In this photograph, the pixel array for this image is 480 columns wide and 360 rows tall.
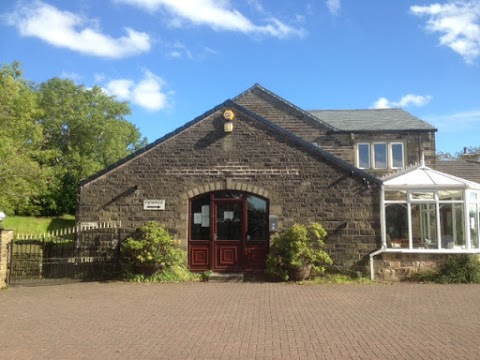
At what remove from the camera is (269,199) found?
47.4ft

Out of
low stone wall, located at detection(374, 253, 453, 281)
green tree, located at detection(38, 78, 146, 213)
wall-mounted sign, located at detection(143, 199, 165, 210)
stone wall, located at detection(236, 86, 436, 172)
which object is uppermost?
green tree, located at detection(38, 78, 146, 213)

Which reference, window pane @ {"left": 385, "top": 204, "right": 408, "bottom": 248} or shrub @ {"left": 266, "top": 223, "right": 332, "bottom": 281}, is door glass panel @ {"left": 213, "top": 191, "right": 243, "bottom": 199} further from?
window pane @ {"left": 385, "top": 204, "right": 408, "bottom": 248}

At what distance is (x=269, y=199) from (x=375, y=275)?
3867 millimetres

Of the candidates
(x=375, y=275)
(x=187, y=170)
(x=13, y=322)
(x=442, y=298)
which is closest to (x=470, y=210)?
(x=375, y=275)

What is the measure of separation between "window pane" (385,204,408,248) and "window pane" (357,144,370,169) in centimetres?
1030

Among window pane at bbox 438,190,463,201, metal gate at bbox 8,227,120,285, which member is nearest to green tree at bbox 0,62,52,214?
metal gate at bbox 8,227,120,285

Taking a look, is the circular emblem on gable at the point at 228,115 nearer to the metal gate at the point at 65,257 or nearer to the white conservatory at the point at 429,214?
the metal gate at the point at 65,257

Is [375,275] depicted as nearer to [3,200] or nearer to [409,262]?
[409,262]

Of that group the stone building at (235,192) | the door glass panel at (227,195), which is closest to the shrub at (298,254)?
the stone building at (235,192)

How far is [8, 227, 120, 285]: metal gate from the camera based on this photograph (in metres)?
13.7

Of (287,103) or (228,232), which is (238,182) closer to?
(228,232)

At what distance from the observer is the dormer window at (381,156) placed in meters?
24.5

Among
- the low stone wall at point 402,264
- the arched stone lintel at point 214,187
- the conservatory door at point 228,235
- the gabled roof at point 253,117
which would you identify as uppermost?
the gabled roof at point 253,117

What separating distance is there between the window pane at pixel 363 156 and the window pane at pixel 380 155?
16.2 inches
